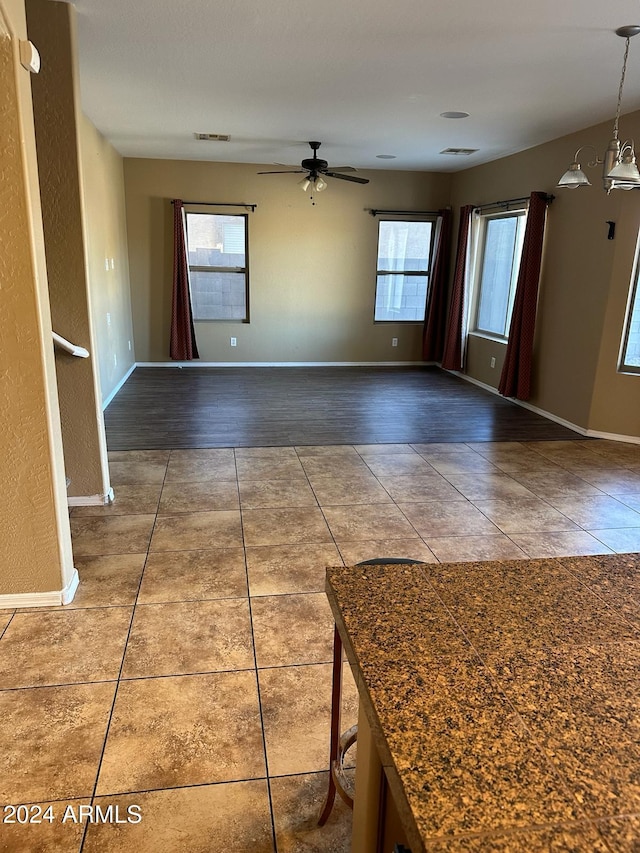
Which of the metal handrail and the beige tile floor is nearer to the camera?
the beige tile floor

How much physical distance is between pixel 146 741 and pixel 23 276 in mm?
1647

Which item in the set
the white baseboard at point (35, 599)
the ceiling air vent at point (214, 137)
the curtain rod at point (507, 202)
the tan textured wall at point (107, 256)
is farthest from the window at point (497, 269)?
the white baseboard at point (35, 599)

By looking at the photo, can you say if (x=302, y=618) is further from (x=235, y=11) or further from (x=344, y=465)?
(x=235, y=11)

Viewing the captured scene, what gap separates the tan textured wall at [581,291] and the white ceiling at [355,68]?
0.31 meters

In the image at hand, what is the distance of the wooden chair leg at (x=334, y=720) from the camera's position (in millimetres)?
1386

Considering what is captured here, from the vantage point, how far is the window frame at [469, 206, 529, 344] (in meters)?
6.42

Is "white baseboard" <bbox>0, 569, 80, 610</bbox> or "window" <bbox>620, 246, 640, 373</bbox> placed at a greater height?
"window" <bbox>620, 246, 640, 373</bbox>

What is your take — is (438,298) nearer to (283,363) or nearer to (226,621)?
(283,363)

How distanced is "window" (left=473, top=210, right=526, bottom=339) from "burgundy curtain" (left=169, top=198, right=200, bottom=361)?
3679 millimetres

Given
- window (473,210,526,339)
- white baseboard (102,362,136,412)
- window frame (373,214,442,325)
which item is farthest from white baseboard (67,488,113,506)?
window frame (373,214,442,325)

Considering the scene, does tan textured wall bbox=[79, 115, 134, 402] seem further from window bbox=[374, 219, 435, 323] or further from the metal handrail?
window bbox=[374, 219, 435, 323]

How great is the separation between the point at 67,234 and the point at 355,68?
6.74 ft

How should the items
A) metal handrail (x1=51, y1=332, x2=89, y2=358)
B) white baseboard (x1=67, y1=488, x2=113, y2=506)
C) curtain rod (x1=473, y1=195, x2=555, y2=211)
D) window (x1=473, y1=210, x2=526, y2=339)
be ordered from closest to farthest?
1. metal handrail (x1=51, y1=332, x2=89, y2=358)
2. white baseboard (x1=67, y1=488, x2=113, y2=506)
3. curtain rod (x1=473, y1=195, x2=555, y2=211)
4. window (x1=473, y1=210, x2=526, y2=339)

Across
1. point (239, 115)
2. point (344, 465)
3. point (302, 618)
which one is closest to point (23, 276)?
point (302, 618)
